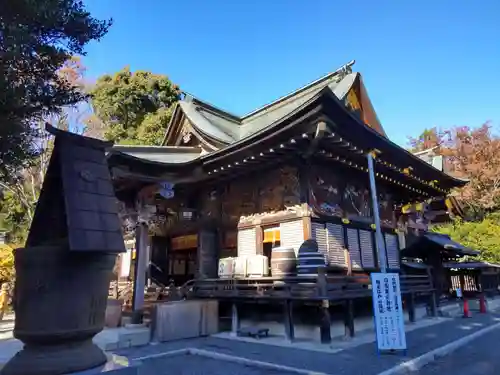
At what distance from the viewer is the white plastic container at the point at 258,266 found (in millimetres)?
9961

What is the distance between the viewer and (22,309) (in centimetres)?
292

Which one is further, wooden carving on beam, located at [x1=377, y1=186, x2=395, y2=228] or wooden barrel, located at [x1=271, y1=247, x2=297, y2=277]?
wooden carving on beam, located at [x1=377, y1=186, x2=395, y2=228]

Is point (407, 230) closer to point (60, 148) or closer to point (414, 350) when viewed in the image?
point (414, 350)

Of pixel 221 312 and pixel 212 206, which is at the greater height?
pixel 212 206

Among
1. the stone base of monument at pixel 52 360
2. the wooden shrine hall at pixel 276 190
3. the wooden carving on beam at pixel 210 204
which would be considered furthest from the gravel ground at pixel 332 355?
the wooden carving on beam at pixel 210 204

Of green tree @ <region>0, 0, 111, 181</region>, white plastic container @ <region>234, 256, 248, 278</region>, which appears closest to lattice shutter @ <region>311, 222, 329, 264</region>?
white plastic container @ <region>234, 256, 248, 278</region>

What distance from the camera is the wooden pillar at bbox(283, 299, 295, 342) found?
8352 mm

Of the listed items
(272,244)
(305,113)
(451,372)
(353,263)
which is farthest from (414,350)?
(305,113)

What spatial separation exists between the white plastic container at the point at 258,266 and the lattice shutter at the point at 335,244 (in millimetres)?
1823

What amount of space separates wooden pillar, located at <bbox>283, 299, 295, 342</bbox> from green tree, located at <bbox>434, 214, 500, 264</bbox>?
20.5 m

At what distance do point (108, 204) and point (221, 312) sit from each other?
25.8 feet

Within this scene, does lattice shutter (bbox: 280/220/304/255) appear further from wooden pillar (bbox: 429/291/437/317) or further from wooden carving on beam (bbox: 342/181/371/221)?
wooden pillar (bbox: 429/291/437/317)

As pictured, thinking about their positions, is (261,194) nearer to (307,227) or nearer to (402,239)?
(307,227)

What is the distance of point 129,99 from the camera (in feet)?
90.5
